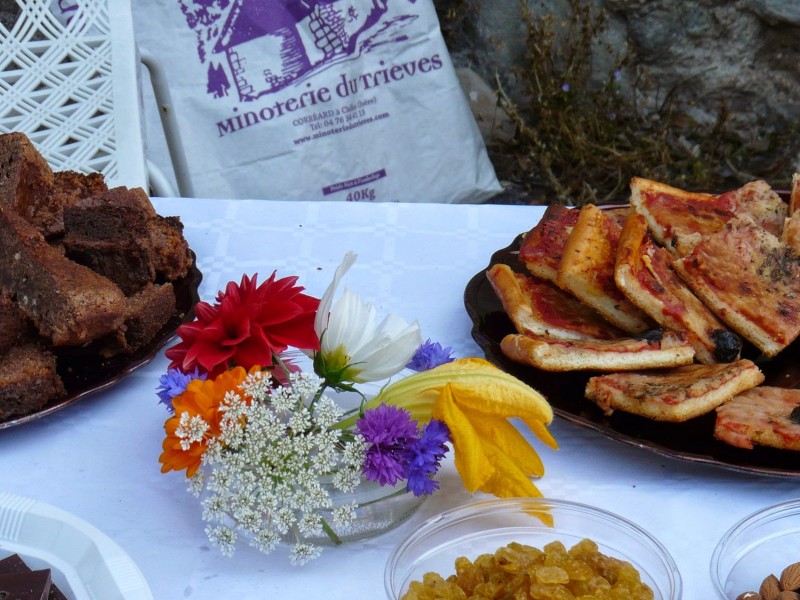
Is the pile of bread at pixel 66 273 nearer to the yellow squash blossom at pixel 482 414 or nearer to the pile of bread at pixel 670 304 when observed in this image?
the yellow squash blossom at pixel 482 414

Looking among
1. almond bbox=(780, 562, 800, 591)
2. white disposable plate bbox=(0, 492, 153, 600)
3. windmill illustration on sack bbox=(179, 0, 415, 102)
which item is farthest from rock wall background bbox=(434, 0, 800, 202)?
white disposable plate bbox=(0, 492, 153, 600)

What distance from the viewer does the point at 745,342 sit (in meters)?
1.72

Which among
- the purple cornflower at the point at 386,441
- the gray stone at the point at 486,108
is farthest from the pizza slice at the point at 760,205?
the gray stone at the point at 486,108

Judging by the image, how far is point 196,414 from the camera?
127 cm

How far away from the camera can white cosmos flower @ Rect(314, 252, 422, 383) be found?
1.41 m

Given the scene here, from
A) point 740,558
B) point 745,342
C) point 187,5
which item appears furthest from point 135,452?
point 187,5

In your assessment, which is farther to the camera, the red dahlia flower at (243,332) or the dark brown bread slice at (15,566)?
the red dahlia flower at (243,332)

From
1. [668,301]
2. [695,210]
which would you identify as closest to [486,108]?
[695,210]

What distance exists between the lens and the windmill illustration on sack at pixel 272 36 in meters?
3.46

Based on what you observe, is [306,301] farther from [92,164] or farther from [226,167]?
[226,167]

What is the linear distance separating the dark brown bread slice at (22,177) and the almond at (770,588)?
5.23ft

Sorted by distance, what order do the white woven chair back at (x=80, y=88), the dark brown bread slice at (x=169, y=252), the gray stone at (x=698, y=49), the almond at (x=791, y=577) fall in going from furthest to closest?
the gray stone at (x=698, y=49), the white woven chair back at (x=80, y=88), the dark brown bread slice at (x=169, y=252), the almond at (x=791, y=577)

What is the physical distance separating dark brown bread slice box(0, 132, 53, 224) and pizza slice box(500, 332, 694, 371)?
1.13 m

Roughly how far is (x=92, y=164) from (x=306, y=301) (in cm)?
174
